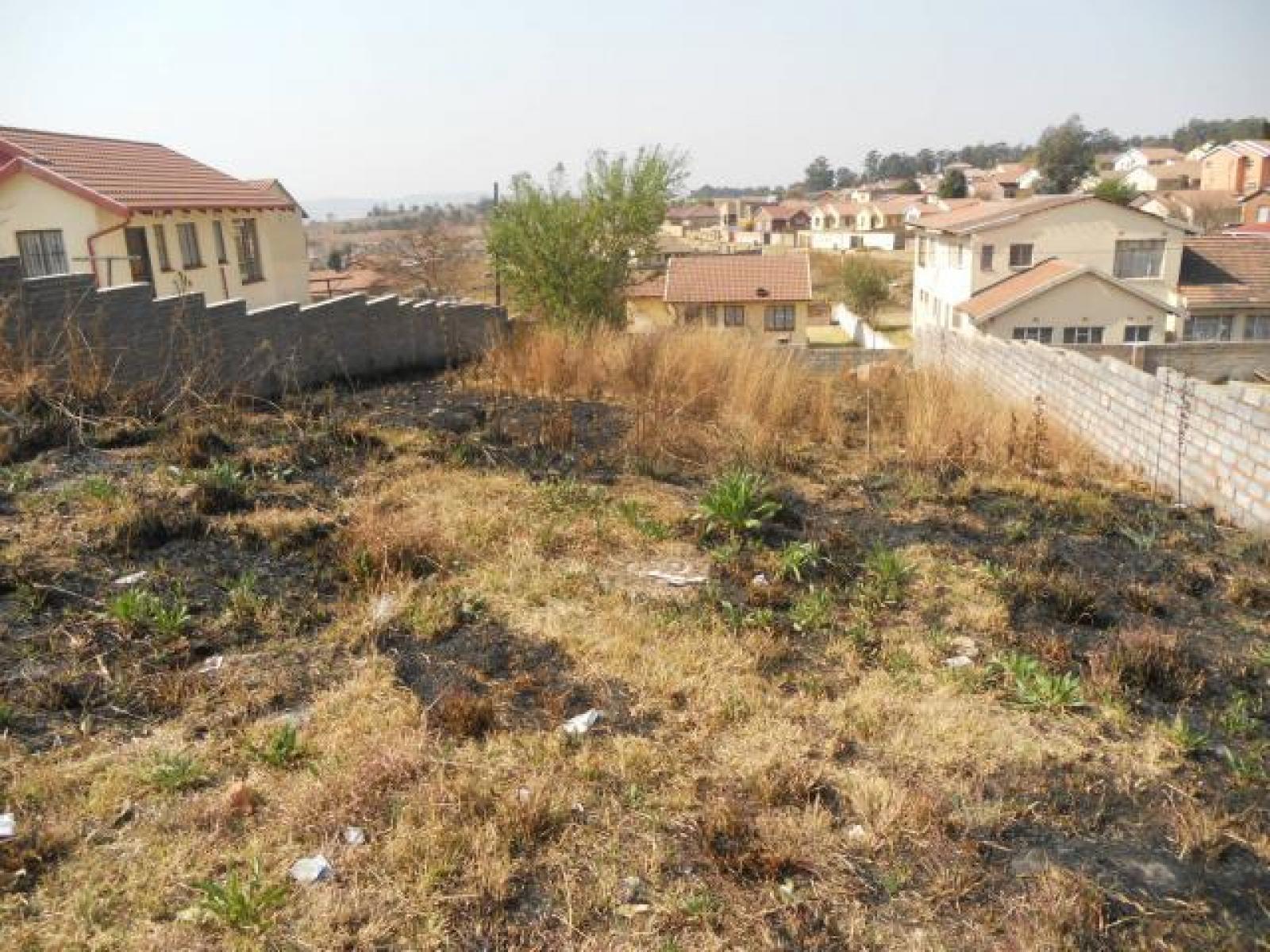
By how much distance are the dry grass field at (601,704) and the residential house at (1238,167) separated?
68.8 meters

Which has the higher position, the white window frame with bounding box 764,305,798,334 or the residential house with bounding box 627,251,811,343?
the residential house with bounding box 627,251,811,343

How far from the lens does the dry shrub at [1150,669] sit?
12.9 ft

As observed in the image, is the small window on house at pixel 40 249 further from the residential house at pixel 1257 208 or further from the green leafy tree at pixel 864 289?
the residential house at pixel 1257 208

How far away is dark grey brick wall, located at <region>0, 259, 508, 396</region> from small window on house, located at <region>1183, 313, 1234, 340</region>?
2875 cm

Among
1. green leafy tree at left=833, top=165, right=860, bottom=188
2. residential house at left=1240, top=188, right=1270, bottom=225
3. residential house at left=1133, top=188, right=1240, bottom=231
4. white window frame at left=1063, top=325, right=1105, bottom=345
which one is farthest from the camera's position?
green leafy tree at left=833, top=165, right=860, bottom=188

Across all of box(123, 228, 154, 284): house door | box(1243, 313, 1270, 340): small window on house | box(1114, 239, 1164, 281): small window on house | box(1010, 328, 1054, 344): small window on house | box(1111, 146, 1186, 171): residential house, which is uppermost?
box(1111, 146, 1186, 171): residential house

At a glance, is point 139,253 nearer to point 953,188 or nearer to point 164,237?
point 164,237

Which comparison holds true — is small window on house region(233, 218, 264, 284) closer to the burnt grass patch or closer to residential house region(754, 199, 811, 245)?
the burnt grass patch

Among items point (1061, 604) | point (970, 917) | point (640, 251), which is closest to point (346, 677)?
point (970, 917)

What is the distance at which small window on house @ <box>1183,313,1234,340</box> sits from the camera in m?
30.4

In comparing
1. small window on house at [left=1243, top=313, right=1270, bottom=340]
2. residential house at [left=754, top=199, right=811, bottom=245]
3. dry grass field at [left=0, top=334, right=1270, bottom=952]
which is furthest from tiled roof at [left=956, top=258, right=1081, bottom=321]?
residential house at [left=754, top=199, right=811, bottom=245]

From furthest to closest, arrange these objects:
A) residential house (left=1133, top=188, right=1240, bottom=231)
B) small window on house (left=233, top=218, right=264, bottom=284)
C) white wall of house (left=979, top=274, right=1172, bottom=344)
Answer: residential house (left=1133, top=188, right=1240, bottom=231)
white wall of house (left=979, top=274, right=1172, bottom=344)
small window on house (left=233, top=218, right=264, bottom=284)

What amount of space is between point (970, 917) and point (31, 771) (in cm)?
319

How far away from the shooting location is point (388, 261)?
153 feet
